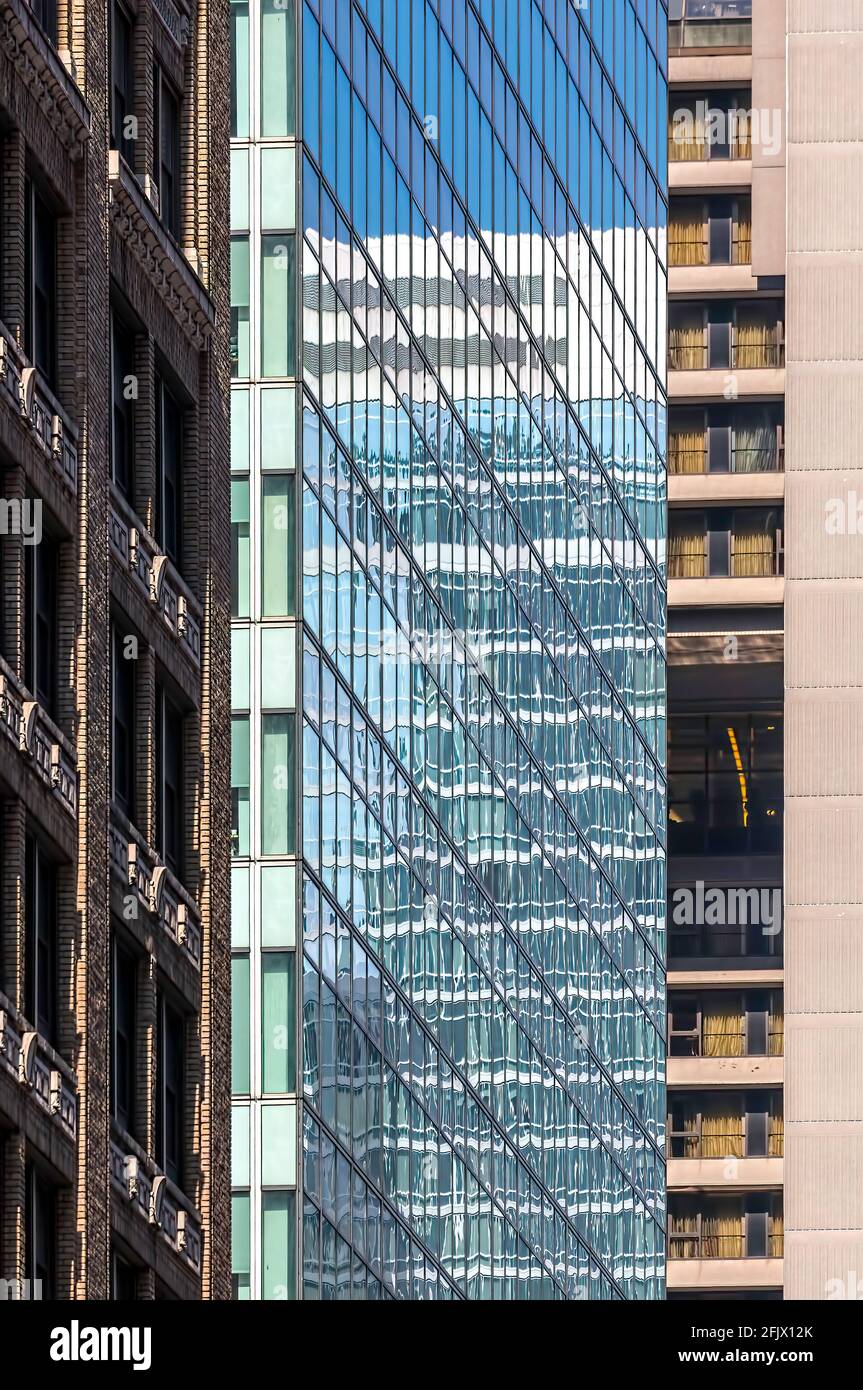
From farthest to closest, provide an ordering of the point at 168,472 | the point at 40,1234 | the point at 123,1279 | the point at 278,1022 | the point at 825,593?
the point at 825,593, the point at 278,1022, the point at 168,472, the point at 123,1279, the point at 40,1234

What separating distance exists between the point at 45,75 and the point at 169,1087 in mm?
13185

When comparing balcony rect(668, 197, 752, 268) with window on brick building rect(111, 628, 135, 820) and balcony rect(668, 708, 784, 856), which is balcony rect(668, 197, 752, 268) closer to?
balcony rect(668, 708, 784, 856)

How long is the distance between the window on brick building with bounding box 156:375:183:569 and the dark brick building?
0.06m

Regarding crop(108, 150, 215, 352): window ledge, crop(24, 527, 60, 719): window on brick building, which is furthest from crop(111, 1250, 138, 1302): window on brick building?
crop(108, 150, 215, 352): window ledge

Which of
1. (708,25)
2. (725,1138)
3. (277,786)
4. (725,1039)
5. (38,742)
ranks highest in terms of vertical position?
(708,25)

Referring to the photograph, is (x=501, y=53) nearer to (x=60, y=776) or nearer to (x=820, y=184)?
(x=60, y=776)

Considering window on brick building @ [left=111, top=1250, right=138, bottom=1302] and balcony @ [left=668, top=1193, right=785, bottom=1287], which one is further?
balcony @ [left=668, top=1193, right=785, bottom=1287]

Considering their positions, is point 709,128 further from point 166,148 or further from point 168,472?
point 168,472

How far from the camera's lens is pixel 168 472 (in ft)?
163

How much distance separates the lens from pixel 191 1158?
49.1 m

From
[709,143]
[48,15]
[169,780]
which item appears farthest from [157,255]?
[709,143]

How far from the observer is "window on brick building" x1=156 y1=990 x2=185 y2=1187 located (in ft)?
156

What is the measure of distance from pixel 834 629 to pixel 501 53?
58.1 meters
